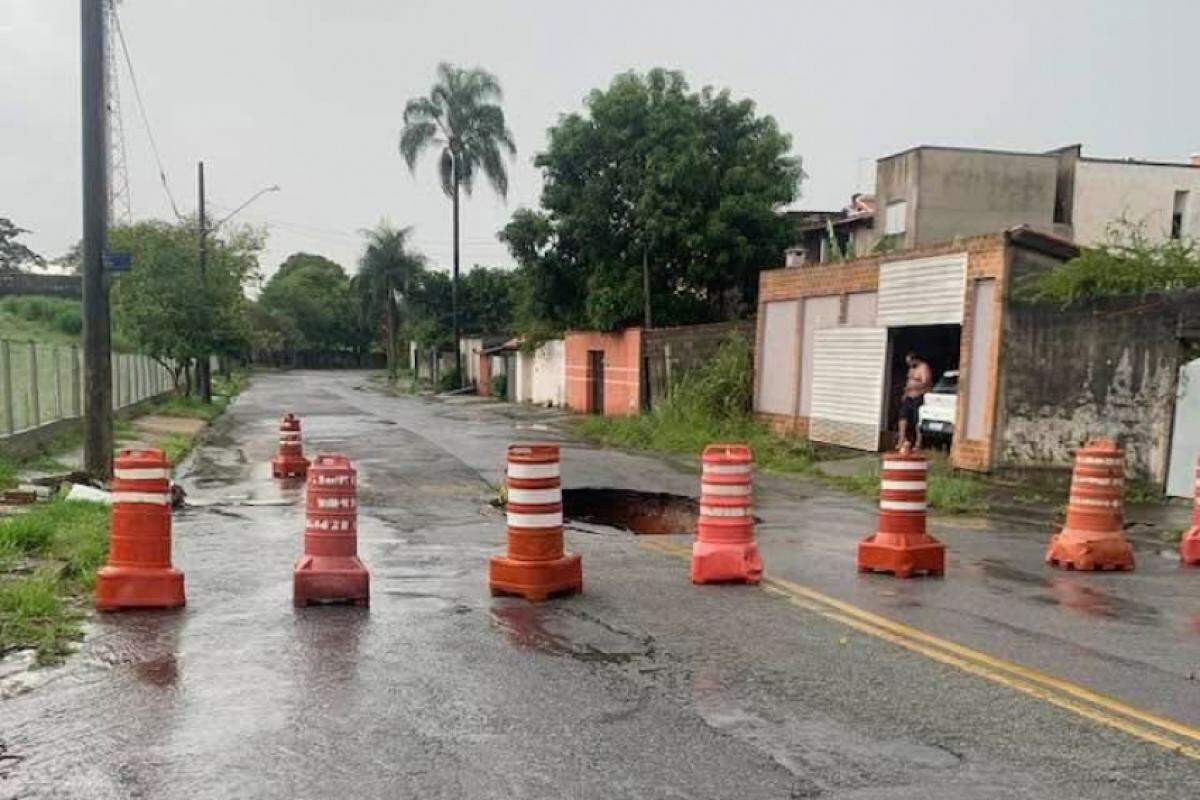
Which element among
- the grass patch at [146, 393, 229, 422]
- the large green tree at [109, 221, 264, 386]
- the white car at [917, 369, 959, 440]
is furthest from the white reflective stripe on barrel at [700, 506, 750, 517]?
the large green tree at [109, 221, 264, 386]

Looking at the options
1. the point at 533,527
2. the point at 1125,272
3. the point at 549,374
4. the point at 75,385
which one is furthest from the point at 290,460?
the point at 549,374

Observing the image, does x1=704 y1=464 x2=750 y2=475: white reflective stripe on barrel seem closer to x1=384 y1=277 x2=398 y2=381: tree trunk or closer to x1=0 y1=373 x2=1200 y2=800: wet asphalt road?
x1=0 y1=373 x2=1200 y2=800: wet asphalt road

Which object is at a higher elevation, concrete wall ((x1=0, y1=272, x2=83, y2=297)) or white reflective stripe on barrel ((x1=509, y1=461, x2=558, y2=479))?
concrete wall ((x1=0, y1=272, x2=83, y2=297))

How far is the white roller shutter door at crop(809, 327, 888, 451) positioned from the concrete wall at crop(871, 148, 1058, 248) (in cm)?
897

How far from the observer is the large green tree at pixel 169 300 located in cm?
3369

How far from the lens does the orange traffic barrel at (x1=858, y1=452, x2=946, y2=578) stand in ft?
30.4

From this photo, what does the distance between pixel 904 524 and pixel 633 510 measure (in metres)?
5.94

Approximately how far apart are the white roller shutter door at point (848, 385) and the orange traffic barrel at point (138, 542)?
50.9ft

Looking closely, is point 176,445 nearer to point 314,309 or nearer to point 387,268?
point 387,268

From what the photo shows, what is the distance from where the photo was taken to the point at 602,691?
575 cm

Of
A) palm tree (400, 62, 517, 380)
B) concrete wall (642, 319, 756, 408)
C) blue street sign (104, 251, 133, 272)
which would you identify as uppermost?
palm tree (400, 62, 517, 380)

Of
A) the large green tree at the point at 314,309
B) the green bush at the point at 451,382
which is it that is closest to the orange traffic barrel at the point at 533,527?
the green bush at the point at 451,382

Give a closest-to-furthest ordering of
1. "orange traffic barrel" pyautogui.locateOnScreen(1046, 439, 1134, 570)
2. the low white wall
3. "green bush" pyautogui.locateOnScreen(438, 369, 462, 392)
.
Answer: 1. "orange traffic barrel" pyautogui.locateOnScreen(1046, 439, 1134, 570)
2. the low white wall
3. "green bush" pyautogui.locateOnScreen(438, 369, 462, 392)

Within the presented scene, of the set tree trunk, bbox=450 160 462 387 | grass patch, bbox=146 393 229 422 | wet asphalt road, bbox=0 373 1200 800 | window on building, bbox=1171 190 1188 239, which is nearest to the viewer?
wet asphalt road, bbox=0 373 1200 800
